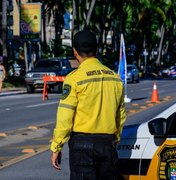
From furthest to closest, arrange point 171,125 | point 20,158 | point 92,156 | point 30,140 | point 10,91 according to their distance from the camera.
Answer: point 10,91
point 30,140
point 20,158
point 171,125
point 92,156

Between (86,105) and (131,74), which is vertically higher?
(86,105)

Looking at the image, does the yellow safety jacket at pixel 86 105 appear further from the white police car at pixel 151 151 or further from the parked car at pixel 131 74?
the parked car at pixel 131 74

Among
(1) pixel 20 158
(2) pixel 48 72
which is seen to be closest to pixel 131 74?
(2) pixel 48 72

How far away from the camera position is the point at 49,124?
17.0m

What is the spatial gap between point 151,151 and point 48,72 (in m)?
29.6

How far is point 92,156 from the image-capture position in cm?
552

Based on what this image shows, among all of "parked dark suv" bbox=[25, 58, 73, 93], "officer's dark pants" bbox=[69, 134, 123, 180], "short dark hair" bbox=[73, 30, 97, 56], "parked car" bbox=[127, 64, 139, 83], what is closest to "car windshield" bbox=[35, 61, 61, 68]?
"parked dark suv" bbox=[25, 58, 73, 93]

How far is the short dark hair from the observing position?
5.62m

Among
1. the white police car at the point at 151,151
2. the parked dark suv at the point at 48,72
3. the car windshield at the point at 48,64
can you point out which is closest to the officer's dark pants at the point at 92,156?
the white police car at the point at 151,151

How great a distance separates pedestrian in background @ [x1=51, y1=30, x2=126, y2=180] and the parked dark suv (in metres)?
29.0

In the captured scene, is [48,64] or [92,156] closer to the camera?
[92,156]

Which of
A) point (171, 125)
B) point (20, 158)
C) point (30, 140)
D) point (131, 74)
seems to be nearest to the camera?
point (171, 125)

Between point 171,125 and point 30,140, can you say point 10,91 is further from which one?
point 171,125

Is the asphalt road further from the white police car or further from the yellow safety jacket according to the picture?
the yellow safety jacket
